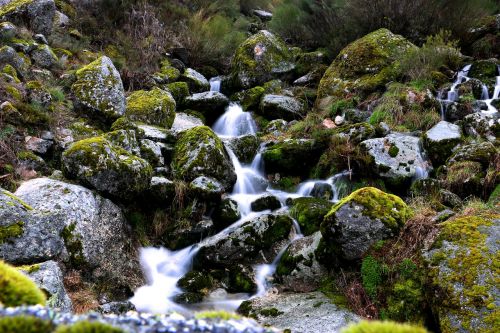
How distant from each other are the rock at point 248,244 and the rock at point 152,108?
4.35 m

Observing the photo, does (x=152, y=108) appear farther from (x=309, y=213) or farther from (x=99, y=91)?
(x=309, y=213)

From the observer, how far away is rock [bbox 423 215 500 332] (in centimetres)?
425

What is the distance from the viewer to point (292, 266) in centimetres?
666

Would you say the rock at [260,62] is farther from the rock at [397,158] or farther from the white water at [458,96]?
the rock at [397,158]

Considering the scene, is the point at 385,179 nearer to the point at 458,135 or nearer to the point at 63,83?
the point at 458,135

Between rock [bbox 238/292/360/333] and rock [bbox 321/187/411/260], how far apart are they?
836 mm

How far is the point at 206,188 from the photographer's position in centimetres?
785

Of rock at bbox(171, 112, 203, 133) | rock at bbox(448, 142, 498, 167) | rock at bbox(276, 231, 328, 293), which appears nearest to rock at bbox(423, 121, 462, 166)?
rock at bbox(448, 142, 498, 167)

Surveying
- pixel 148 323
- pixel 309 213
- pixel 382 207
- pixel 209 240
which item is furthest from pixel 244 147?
pixel 148 323

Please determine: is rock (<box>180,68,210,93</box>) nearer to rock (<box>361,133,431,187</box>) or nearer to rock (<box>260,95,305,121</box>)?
rock (<box>260,95,305,121</box>)

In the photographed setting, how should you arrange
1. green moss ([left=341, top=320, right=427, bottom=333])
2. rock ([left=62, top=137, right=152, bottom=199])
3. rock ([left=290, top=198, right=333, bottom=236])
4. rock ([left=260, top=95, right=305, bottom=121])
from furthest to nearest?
rock ([left=260, top=95, right=305, bottom=121]) → rock ([left=290, top=198, right=333, bottom=236]) → rock ([left=62, top=137, right=152, bottom=199]) → green moss ([left=341, top=320, right=427, bottom=333])

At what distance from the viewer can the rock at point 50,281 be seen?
13.7 ft

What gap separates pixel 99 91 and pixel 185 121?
279 cm

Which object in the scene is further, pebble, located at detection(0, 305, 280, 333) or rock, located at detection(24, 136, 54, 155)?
rock, located at detection(24, 136, 54, 155)
